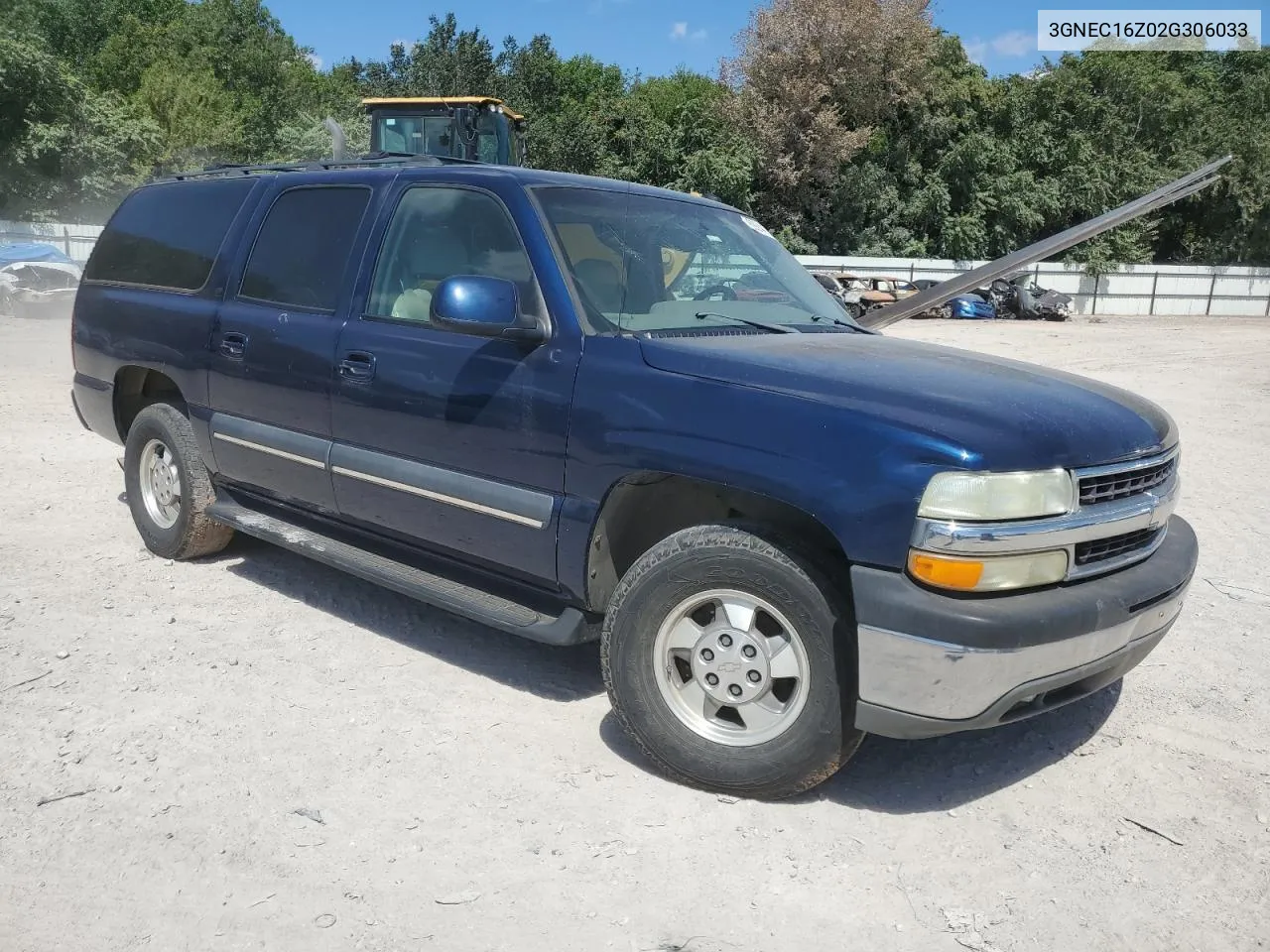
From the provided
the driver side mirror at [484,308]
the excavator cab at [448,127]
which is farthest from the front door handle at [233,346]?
the excavator cab at [448,127]

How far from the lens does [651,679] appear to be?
10.9ft

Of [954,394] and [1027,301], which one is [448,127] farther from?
[1027,301]

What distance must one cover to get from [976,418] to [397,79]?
67.6 meters

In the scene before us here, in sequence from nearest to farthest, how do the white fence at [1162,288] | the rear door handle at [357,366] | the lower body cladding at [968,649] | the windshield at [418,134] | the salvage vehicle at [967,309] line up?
the lower body cladding at [968,649]
the rear door handle at [357,366]
the windshield at [418,134]
the salvage vehicle at [967,309]
the white fence at [1162,288]

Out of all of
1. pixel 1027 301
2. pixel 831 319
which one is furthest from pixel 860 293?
pixel 831 319

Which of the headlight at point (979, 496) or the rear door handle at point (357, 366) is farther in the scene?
the rear door handle at point (357, 366)

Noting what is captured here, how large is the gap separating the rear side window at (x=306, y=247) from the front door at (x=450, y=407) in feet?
0.91

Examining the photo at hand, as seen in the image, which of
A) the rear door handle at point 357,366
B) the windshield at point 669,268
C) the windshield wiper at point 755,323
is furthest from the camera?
the rear door handle at point 357,366

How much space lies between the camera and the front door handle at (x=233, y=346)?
4.66 m

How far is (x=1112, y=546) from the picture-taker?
3.13 meters

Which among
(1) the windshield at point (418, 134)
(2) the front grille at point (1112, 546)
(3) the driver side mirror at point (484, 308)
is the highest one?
(1) the windshield at point (418, 134)

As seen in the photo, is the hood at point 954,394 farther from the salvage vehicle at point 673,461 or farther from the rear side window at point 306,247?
the rear side window at point 306,247

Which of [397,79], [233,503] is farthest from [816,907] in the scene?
[397,79]

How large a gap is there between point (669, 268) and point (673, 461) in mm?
1077
